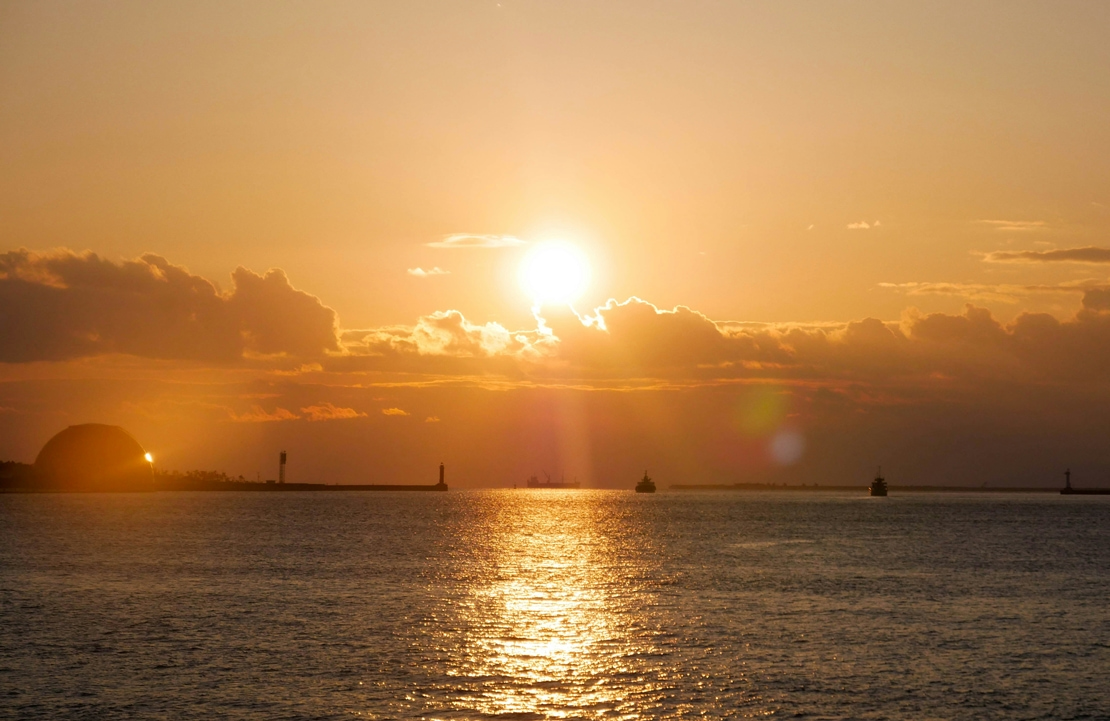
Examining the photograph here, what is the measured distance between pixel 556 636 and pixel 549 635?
21.8 inches

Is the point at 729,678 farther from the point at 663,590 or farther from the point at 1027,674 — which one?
the point at 663,590

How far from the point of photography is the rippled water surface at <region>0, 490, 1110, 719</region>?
136 ft

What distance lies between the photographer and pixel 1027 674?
47.0 metres

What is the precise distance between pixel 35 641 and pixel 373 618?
A: 1855 cm

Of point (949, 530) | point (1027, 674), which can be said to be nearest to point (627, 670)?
point (1027, 674)

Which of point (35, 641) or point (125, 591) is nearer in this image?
point (35, 641)

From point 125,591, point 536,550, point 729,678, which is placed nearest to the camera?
point 729,678

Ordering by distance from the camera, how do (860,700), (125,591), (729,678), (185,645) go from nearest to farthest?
(860,700) → (729,678) → (185,645) → (125,591)

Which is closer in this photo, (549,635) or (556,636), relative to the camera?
(556,636)

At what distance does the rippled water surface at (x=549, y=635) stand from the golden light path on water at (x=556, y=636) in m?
0.21

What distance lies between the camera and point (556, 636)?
56125 mm

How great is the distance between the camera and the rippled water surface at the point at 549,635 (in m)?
41.3

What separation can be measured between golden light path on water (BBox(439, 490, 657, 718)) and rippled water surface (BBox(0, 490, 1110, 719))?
0.21 metres

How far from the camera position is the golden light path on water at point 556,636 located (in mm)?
41281
